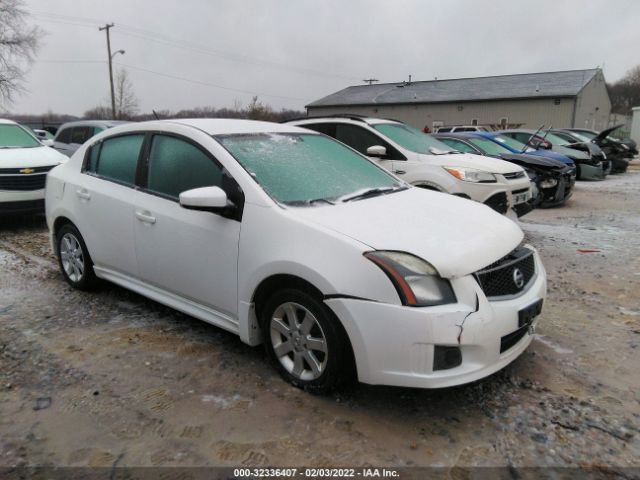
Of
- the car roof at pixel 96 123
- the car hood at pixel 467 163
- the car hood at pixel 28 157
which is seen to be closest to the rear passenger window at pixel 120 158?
the car hood at pixel 28 157

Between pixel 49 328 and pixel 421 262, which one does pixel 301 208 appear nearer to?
pixel 421 262

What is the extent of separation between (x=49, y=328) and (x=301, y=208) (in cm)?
242

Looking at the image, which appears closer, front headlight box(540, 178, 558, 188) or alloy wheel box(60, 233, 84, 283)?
alloy wheel box(60, 233, 84, 283)

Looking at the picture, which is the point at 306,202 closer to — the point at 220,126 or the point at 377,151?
the point at 220,126

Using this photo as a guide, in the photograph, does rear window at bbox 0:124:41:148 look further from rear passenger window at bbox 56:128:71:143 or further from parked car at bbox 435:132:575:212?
parked car at bbox 435:132:575:212

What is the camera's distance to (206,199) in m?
3.13

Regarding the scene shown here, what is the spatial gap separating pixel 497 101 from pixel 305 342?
3747cm

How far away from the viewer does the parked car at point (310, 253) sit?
263cm

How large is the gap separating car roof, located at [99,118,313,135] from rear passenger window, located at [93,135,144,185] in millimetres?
111

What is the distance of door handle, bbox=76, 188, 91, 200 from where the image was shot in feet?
14.4

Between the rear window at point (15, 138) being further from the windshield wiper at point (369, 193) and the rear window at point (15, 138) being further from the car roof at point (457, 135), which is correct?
the car roof at point (457, 135)

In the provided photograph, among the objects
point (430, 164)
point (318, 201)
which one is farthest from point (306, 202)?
point (430, 164)

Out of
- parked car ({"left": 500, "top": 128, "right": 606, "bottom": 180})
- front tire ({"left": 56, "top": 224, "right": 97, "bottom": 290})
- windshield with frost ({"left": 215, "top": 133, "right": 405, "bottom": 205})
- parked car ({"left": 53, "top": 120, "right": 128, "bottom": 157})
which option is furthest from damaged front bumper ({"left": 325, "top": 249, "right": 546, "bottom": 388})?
parked car ({"left": 500, "top": 128, "right": 606, "bottom": 180})

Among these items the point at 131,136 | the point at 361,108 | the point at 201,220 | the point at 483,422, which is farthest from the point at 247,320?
the point at 361,108
